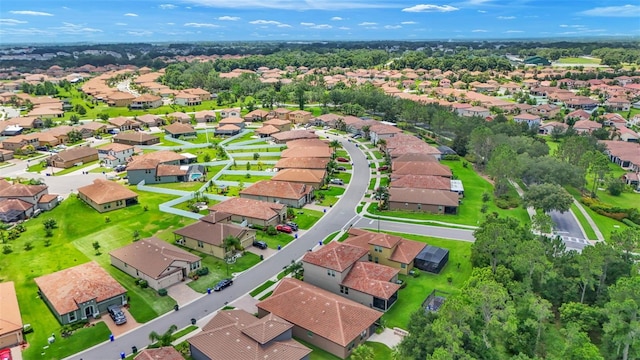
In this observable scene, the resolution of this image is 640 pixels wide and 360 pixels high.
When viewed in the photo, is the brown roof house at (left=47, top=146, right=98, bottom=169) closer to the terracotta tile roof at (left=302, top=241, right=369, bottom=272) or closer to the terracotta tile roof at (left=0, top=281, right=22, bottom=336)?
the terracotta tile roof at (left=0, top=281, right=22, bottom=336)

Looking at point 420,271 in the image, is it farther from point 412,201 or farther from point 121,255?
point 121,255

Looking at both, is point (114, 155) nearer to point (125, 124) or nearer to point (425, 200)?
point (125, 124)

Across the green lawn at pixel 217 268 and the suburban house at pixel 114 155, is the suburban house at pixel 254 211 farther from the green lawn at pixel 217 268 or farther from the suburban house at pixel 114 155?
the suburban house at pixel 114 155

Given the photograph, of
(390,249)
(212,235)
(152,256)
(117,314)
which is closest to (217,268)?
(212,235)

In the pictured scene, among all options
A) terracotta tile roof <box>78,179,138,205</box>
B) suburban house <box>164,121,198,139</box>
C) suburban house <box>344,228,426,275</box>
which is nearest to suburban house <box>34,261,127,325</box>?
Answer: terracotta tile roof <box>78,179,138,205</box>

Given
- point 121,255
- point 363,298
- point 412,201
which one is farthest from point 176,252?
point 412,201
